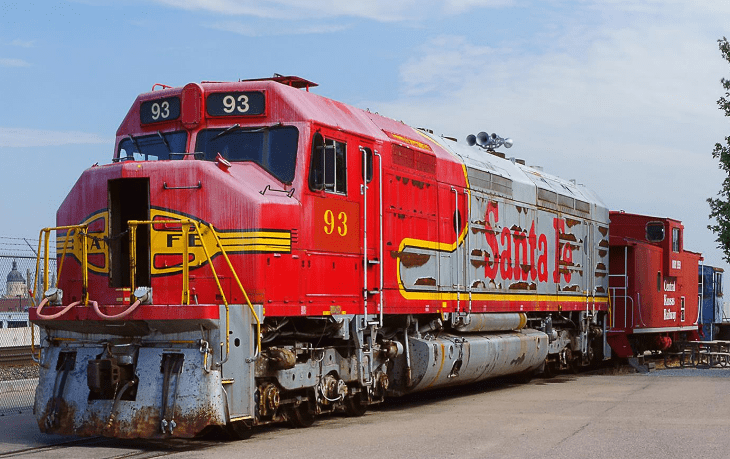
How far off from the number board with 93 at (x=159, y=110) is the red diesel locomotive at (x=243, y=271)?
3 cm

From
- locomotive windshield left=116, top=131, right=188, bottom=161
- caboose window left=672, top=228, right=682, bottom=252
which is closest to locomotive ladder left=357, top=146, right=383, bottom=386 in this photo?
locomotive windshield left=116, top=131, right=188, bottom=161

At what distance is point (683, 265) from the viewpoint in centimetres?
2719

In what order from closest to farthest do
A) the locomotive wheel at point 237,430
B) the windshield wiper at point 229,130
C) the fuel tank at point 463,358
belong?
the locomotive wheel at point 237,430, the windshield wiper at point 229,130, the fuel tank at point 463,358

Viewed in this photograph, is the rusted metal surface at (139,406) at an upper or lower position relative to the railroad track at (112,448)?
upper

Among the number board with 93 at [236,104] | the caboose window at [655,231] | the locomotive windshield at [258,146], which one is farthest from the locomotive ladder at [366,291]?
the caboose window at [655,231]

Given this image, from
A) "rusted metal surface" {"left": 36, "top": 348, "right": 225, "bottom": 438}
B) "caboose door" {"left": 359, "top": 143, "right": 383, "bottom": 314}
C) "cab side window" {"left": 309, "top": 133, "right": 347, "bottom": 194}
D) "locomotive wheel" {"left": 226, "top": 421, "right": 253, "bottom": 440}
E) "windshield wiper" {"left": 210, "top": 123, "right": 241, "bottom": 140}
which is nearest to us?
"rusted metal surface" {"left": 36, "top": 348, "right": 225, "bottom": 438}

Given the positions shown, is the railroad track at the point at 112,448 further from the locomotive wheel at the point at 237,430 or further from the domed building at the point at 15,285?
the domed building at the point at 15,285

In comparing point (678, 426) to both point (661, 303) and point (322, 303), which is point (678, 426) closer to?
point (322, 303)

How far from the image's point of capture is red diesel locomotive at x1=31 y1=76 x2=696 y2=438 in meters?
10.6

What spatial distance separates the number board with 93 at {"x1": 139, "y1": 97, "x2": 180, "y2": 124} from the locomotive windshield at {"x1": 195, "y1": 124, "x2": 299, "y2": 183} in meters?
0.50

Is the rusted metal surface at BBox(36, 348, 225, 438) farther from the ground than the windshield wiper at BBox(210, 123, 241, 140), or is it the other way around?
the windshield wiper at BBox(210, 123, 241, 140)

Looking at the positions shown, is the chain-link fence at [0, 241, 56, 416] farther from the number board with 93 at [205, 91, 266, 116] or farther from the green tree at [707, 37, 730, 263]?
the green tree at [707, 37, 730, 263]

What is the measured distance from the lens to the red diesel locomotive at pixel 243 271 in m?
10.6

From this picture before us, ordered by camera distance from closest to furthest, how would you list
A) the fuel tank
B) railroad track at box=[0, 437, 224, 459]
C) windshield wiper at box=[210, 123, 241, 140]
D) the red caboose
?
railroad track at box=[0, 437, 224, 459] < windshield wiper at box=[210, 123, 241, 140] < the fuel tank < the red caboose
